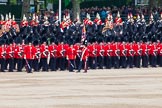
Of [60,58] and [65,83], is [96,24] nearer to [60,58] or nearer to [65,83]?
[60,58]

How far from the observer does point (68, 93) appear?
27453 millimetres

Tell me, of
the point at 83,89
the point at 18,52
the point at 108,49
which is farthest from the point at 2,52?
the point at 83,89

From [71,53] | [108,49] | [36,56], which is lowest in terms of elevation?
[36,56]

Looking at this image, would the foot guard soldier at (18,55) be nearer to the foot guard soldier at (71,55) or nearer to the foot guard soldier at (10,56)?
the foot guard soldier at (10,56)

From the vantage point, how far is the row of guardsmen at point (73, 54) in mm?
37250

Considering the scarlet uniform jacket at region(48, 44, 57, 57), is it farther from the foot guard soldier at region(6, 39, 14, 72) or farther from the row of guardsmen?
the foot guard soldier at region(6, 39, 14, 72)

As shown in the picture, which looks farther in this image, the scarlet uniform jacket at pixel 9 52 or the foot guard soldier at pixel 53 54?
the foot guard soldier at pixel 53 54

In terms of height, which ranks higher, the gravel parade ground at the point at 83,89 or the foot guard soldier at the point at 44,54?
the foot guard soldier at the point at 44,54

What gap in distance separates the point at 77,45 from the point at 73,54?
1.34ft

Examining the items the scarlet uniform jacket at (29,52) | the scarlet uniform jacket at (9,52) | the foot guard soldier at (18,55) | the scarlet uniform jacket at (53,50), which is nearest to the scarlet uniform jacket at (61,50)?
the scarlet uniform jacket at (53,50)

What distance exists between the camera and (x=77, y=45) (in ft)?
123

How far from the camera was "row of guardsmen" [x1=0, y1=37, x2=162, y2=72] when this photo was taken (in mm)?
37250

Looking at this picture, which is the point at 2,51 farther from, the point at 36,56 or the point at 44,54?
the point at 44,54

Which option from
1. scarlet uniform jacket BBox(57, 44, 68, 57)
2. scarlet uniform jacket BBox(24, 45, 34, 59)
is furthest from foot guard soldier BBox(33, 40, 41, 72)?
scarlet uniform jacket BBox(57, 44, 68, 57)
